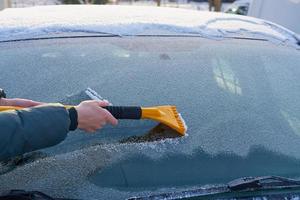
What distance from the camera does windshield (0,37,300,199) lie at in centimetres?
156

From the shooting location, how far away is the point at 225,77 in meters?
2.14

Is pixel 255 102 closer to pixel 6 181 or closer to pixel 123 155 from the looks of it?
pixel 123 155

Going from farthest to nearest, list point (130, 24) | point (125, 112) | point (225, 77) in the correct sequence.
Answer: point (130, 24), point (225, 77), point (125, 112)

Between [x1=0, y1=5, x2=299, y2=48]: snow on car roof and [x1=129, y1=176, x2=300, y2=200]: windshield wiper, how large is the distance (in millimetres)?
1031

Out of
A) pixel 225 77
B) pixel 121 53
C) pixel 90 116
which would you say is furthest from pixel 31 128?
pixel 225 77

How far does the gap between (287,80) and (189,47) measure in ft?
1.59

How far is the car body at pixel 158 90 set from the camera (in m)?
1.56

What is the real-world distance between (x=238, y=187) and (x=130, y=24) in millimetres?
1137

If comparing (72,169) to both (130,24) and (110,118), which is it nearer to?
(110,118)

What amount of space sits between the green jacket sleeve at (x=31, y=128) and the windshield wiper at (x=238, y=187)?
31 cm

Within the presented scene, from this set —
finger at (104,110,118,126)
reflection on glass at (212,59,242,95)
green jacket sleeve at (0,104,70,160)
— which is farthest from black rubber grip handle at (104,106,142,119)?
reflection on glass at (212,59,242,95)

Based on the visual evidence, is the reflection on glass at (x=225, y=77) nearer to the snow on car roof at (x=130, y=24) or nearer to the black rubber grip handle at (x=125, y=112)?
the snow on car roof at (x=130, y=24)

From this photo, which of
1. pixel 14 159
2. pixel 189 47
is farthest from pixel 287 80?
pixel 14 159

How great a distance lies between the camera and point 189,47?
2.28 metres
